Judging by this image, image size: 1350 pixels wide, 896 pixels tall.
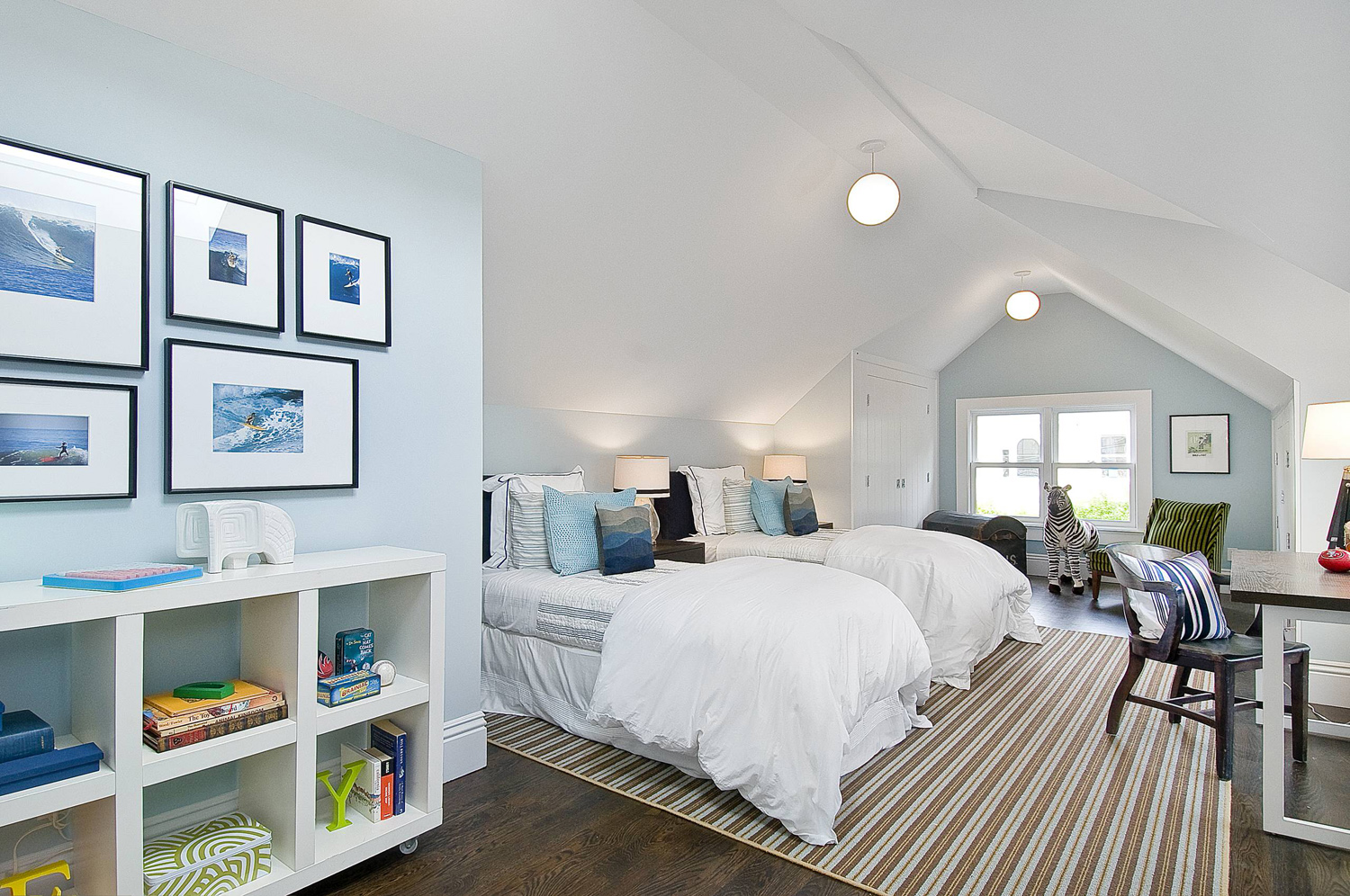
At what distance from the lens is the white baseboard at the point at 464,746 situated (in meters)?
2.72

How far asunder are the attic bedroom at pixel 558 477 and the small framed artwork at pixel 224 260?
1cm

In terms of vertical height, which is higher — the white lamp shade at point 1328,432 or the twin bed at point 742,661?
the white lamp shade at point 1328,432

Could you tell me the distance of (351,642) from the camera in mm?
2238

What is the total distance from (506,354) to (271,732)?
236 cm

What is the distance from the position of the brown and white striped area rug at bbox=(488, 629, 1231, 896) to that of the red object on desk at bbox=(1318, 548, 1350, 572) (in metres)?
0.88

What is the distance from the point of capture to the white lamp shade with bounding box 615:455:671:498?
15.3 ft

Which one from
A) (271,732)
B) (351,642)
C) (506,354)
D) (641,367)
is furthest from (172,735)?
(641,367)

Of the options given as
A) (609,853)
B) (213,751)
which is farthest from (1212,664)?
(213,751)

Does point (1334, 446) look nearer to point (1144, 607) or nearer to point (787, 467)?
point (1144, 607)

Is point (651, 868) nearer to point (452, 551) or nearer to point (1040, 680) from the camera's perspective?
point (452, 551)

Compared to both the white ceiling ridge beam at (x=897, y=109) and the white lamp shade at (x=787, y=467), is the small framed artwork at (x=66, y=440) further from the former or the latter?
the white lamp shade at (x=787, y=467)

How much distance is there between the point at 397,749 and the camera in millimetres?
2230

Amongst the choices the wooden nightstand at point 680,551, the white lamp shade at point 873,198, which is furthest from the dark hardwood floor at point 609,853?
the white lamp shade at point 873,198

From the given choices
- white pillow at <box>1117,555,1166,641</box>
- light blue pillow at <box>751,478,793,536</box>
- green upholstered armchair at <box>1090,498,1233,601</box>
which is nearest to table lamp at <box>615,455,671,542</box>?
light blue pillow at <box>751,478,793,536</box>
